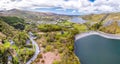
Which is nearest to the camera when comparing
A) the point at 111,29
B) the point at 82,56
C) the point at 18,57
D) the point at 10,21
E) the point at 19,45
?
the point at 18,57

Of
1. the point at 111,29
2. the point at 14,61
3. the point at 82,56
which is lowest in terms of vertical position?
the point at 111,29

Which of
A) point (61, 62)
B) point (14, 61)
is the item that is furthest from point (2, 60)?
point (61, 62)

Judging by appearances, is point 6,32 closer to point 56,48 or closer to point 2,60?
point 56,48

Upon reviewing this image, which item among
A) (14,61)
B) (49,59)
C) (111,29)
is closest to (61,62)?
(49,59)

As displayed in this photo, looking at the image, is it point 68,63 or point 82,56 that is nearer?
point 68,63

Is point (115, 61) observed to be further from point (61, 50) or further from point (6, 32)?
point (6, 32)

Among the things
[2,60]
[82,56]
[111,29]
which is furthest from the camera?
[111,29]

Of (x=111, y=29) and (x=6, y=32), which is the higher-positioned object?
(x=6, y=32)

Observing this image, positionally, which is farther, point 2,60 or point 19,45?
point 19,45

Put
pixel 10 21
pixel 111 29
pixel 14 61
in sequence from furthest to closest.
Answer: pixel 111 29
pixel 10 21
pixel 14 61
